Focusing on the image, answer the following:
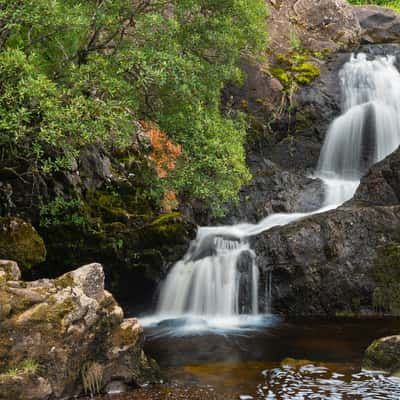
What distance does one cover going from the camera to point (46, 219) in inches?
487

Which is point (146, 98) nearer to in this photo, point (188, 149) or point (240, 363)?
point (188, 149)

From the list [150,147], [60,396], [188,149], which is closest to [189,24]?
[188,149]

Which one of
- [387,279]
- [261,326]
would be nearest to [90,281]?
[261,326]

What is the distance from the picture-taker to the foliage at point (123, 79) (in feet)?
31.5

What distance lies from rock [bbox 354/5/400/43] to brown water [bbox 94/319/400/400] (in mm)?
19115

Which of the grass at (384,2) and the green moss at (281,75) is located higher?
the grass at (384,2)

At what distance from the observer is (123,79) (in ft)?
38.9

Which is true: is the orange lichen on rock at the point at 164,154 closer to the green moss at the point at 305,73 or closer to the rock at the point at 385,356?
the rock at the point at 385,356

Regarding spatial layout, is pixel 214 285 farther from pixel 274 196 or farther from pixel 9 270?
pixel 9 270

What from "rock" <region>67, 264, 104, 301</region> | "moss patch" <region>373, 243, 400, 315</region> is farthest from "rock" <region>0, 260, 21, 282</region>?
"moss patch" <region>373, 243, 400, 315</region>

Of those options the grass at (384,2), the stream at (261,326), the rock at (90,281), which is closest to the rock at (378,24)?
the grass at (384,2)

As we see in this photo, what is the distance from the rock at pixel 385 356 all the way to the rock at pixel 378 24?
72.6 ft

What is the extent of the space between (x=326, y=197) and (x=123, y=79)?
32.1 ft

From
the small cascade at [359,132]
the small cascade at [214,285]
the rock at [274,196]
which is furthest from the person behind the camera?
the small cascade at [359,132]
